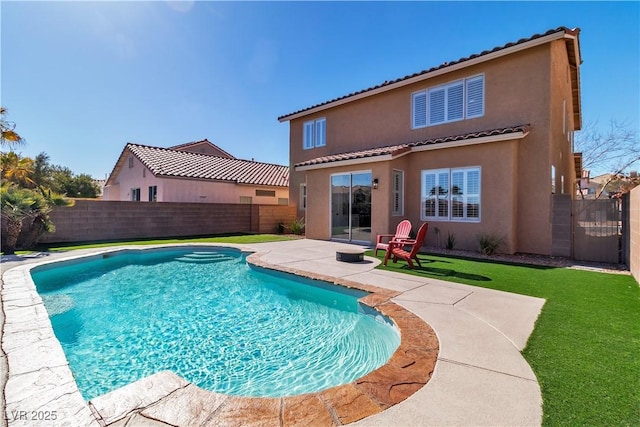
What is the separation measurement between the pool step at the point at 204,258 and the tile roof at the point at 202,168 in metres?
10.1

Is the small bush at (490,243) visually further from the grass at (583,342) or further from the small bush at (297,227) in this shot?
the small bush at (297,227)

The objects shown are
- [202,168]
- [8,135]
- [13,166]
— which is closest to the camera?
[8,135]

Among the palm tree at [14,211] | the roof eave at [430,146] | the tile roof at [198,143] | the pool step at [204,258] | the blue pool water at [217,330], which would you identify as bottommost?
the blue pool water at [217,330]

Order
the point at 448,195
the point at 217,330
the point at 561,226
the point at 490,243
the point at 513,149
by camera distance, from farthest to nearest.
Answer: the point at 448,195, the point at 490,243, the point at 513,149, the point at 561,226, the point at 217,330

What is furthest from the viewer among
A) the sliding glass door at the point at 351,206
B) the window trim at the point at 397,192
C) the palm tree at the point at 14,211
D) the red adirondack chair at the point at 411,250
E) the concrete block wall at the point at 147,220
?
the concrete block wall at the point at 147,220

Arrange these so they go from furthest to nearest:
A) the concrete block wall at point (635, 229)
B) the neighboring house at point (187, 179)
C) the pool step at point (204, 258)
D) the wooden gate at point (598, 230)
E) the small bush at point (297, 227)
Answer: the neighboring house at point (187, 179) < the small bush at point (297, 227) < the pool step at point (204, 258) < the wooden gate at point (598, 230) < the concrete block wall at point (635, 229)

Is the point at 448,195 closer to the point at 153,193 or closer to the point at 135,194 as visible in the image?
the point at 153,193

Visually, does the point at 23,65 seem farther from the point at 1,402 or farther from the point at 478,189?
the point at 478,189

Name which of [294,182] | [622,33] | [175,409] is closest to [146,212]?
[294,182]

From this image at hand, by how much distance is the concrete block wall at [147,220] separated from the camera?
16.9 m

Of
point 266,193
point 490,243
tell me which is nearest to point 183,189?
point 266,193

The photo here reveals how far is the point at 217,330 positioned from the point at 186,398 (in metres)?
3.04

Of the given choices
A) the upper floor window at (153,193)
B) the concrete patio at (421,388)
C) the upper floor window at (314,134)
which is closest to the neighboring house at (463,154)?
the upper floor window at (314,134)

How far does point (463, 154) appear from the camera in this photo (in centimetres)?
1360
